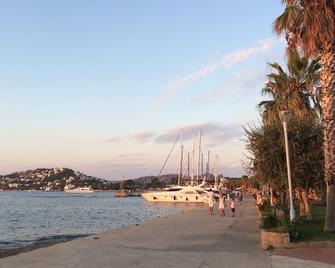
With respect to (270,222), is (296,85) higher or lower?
higher

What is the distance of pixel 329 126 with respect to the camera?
57.6ft

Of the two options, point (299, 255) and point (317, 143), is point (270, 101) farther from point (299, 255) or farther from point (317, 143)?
point (299, 255)

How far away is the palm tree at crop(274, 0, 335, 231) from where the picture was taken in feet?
56.5

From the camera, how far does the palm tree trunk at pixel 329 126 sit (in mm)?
17047

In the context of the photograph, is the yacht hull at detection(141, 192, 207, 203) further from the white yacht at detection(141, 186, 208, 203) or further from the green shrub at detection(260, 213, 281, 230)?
the green shrub at detection(260, 213, 281, 230)

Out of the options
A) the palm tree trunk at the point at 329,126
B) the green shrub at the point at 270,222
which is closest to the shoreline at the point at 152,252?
the green shrub at the point at 270,222

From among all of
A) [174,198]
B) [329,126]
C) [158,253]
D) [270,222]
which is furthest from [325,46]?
[174,198]

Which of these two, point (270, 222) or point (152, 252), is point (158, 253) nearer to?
point (152, 252)

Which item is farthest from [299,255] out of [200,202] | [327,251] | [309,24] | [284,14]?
[200,202]

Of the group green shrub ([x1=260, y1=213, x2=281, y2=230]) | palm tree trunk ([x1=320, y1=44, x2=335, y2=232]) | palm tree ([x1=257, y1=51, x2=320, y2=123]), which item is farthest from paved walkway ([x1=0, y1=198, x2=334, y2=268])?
palm tree ([x1=257, y1=51, x2=320, y2=123])

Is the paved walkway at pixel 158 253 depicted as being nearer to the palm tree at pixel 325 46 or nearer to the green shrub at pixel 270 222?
the green shrub at pixel 270 222

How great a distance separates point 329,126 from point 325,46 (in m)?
3.00

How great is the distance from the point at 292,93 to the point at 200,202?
47.4 metres

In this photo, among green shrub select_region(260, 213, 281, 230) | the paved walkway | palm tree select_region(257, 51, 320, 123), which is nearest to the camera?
the paved walkway
